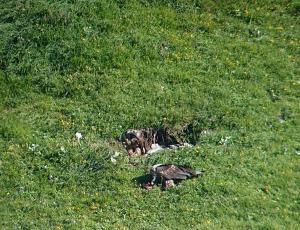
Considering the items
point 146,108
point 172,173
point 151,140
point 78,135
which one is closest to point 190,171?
point 172,173

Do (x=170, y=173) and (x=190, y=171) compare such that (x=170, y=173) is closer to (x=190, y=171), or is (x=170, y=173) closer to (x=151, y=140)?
(x=190, y=171)

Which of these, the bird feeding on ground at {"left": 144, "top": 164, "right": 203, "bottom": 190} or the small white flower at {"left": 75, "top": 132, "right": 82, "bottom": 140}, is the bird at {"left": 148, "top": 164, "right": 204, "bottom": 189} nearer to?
the bird feeding on ground at {"left": 144, "top": 164, "right": 203, "bottom": 190}

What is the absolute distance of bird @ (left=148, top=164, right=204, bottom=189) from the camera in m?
15.3

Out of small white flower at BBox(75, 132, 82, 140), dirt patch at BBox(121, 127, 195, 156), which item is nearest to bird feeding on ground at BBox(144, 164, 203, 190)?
dirt patch at BBox(121, 127, 195, 156)

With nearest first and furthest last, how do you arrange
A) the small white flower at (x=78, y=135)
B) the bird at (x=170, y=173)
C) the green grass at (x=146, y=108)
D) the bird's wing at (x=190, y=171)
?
1. the green grass at (x=146, y=108)
2. the bird at (x=170, y=173)
3. the bird's wing at (x=190, y=171)
4. the small white flower at (x=78, y=135)

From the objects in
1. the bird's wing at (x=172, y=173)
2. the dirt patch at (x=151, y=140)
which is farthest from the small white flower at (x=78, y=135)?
the bird's wing at (x=172, y=173)

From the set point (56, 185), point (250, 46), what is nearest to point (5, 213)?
point (56, 185)

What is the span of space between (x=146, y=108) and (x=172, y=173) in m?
2.88

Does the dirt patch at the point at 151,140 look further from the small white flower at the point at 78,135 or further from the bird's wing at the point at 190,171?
the bird's wing at the point at 190,171

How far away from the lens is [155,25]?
2097 cm

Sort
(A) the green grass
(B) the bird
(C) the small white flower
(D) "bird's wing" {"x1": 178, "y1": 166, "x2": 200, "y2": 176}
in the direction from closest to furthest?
(A) the green grass, (B) the bird, (D) "bird's wing" {"x1": 178, "y1": 166, "x2": 200, "y2": 176}, (C) the small white flower

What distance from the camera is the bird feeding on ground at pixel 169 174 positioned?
15.3m

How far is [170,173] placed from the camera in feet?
50.5

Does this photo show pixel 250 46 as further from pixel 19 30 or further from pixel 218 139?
pixel 19 30
